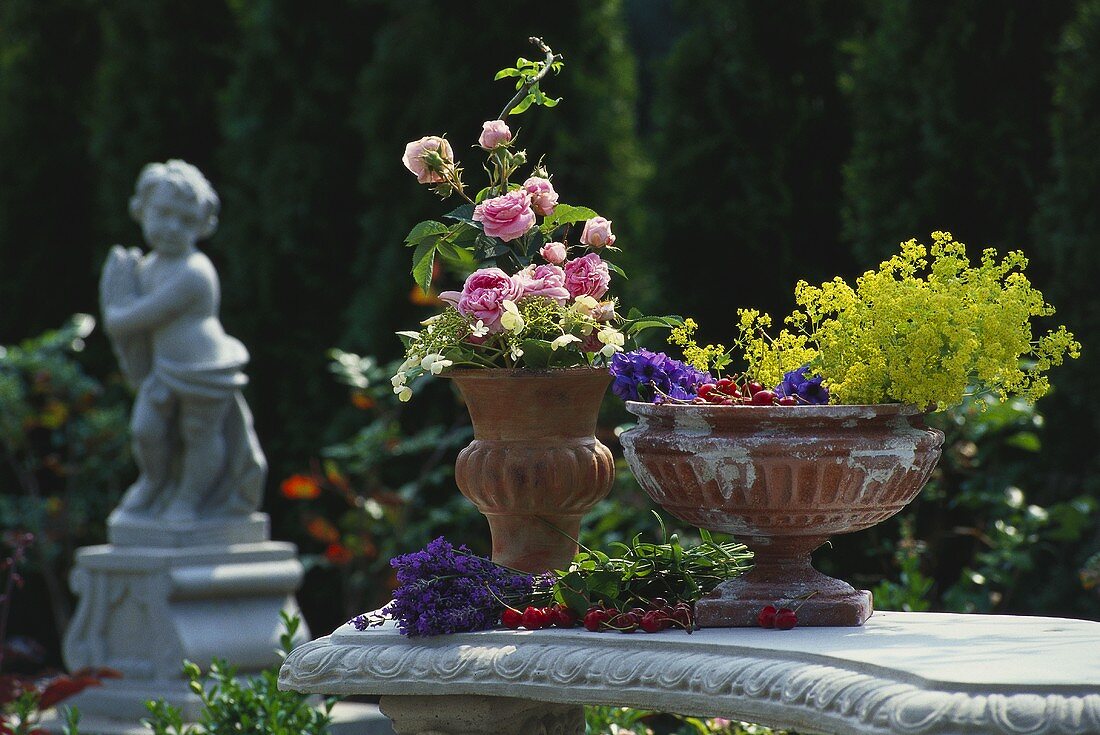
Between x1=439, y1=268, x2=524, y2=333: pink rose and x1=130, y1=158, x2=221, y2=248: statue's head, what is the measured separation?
10.7ft

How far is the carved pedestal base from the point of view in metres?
5.77

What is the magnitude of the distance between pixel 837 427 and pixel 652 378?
15.9 inches

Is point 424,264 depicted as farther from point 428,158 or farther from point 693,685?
point 693,685

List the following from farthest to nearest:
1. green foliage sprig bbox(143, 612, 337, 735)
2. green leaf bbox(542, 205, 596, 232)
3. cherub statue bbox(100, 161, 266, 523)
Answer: cherub statue bbox(100, 161, 266, 523)
green foliage sprig bbox(143, 612, 337, 735)
green leaf bbox(542, 205, 596, 232)

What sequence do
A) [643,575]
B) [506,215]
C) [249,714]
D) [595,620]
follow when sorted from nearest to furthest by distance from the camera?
[595,620]
[643,575]
[506,215]
[249,714]

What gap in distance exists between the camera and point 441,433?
692 centimetres

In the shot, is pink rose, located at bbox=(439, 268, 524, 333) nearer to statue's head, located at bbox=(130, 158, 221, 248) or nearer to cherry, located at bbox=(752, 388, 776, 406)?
cherry, located at bbox=(752, 388, 776, 406)

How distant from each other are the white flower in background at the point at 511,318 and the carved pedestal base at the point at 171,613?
10.4 ft

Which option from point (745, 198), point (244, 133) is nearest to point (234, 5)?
point (244, 133)

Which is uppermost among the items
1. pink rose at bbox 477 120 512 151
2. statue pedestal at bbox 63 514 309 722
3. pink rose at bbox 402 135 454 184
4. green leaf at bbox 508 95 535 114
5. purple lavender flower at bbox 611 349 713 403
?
green leaf at bbox 508 95 535 114

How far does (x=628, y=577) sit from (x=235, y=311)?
5.45 metres

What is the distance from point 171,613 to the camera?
579 cm

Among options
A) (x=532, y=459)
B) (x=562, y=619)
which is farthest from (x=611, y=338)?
(x=562, y=619)

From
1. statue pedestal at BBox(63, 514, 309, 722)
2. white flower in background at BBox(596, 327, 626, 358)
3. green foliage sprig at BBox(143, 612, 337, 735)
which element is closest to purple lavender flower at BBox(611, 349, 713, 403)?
white flower in background at BBox(596, 327, 626, 358)
